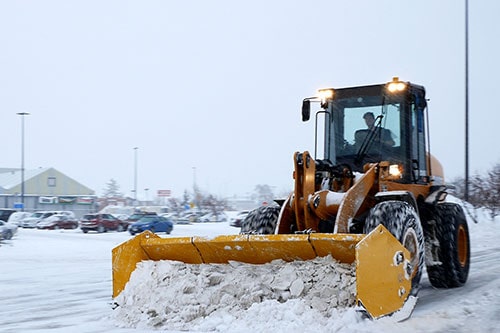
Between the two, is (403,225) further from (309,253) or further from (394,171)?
(394,171)

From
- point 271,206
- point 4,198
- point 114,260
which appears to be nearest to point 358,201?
point 271,206

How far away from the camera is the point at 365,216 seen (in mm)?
7668

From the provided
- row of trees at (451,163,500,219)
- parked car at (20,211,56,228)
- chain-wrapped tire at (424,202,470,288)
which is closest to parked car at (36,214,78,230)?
parked car at (20,211,56,228)

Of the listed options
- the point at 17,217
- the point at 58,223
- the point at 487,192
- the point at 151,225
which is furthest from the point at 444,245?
the point at 17,217

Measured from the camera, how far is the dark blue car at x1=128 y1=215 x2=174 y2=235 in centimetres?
3338

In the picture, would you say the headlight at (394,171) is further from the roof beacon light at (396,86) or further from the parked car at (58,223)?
the parked car at (58,223)

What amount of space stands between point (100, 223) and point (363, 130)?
100ft

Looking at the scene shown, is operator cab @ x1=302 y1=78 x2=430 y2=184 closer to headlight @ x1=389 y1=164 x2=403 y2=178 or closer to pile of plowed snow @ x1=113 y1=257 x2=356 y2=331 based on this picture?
headlight @ x1=389 y1=164 x2=403 y2=178

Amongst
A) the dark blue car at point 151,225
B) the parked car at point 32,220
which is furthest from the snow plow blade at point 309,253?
the parked car at point 32,220

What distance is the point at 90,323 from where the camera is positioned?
23.6 feet

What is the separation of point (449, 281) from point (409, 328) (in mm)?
3056

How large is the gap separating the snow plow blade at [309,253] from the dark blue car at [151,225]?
26138 millimetres

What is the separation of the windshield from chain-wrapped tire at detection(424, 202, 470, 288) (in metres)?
1.29

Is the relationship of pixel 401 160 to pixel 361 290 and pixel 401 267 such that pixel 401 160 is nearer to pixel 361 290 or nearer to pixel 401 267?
pixel 401 267
